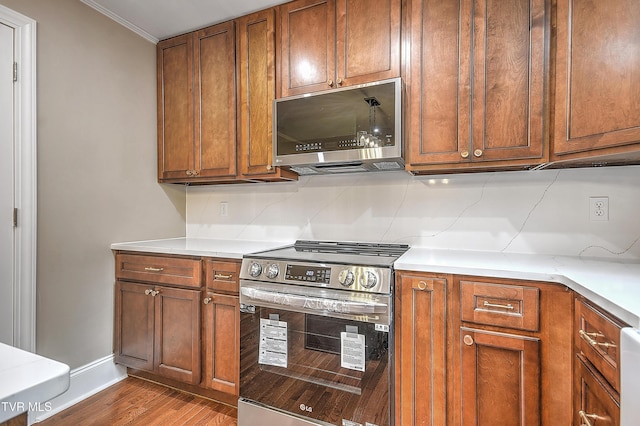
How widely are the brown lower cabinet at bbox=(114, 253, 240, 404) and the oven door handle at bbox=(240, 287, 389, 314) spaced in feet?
0.66

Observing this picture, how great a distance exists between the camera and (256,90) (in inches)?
83.0

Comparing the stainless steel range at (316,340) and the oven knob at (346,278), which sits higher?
the oven knob at (346,278)

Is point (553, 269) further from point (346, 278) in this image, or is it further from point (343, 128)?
point (343, 128)

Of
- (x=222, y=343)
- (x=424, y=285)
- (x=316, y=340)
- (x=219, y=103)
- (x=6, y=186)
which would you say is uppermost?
(x=219, y=103)

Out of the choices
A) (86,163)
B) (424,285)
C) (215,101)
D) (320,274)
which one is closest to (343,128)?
(320,274)

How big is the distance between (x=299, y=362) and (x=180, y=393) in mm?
1032

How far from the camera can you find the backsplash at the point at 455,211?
163 centimetres

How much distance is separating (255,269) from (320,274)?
1.25 ft

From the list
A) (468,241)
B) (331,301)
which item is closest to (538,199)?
(468,241)

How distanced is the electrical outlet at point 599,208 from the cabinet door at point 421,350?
990mm

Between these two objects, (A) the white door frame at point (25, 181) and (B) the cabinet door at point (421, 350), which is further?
(A) the white door frame at point (25, 181)
